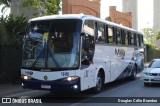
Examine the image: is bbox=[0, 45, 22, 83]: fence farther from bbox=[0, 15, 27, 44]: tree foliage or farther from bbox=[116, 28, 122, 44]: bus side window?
bbox=[116, 28, 122, 44]: bus side window

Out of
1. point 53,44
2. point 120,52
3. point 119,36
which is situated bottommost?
point 120,52

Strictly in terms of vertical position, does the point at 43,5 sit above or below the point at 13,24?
above

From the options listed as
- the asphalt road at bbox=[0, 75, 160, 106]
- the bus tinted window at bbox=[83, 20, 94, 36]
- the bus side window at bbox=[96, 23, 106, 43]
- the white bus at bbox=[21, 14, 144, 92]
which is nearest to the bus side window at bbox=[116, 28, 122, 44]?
the bus side window at bbox=[96, 23, 106, 43]

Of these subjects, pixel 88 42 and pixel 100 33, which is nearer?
pixel 88 42

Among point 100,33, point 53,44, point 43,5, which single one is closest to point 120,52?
point 100,33

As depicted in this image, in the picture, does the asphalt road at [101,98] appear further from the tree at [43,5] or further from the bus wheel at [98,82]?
the tree at [43,5]

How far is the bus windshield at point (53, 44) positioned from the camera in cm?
1264

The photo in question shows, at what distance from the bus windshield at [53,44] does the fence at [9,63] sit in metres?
6.55

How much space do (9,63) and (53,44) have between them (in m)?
7.86

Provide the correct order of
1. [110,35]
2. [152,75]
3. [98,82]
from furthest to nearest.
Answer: [152,75] < [110,35] < [98,82]

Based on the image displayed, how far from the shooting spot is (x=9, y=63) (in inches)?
790

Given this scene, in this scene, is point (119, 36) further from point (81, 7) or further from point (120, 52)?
point (81, 7)

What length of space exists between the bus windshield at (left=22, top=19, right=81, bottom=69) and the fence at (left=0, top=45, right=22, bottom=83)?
6.55 metres

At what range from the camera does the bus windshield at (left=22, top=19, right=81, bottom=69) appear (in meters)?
12.6
